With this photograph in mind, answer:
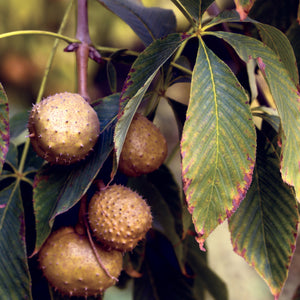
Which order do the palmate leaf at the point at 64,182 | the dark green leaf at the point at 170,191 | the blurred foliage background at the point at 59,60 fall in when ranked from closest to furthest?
the palmate leaf at the point at 64,182 → the dark green leaf at the point at 170,191 → the blurred foliage background at the point at 59,60

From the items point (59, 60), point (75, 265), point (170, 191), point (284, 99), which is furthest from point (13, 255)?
point (59, 60)

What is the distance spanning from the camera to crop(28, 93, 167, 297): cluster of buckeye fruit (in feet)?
2.43

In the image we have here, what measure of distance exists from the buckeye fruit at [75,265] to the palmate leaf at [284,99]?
1.21ft

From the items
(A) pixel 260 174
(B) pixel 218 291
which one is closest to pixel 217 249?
(B) pixel 218 291

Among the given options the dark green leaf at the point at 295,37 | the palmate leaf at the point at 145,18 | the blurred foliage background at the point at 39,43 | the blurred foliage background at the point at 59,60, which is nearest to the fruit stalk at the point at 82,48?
the palmate leaf at the point at 145,18

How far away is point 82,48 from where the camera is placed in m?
0.90

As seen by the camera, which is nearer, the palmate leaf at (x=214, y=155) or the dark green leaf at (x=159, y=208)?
the palmate leaf at (x=214, y=155)

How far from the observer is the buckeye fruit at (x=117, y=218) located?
77 cm

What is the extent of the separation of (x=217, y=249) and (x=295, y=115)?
2.21 m

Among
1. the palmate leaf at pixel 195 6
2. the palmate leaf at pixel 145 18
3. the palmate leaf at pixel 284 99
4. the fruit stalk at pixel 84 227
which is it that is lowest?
the fruit stalk at pixel 84 227

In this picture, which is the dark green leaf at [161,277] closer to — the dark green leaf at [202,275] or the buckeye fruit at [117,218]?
the dark green leaf at [202,275]

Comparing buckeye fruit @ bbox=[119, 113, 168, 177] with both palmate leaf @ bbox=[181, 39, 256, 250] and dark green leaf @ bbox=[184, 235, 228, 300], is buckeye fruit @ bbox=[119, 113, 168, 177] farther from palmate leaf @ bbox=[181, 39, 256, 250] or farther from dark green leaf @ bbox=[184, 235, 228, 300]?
dark green leaf @ bbox=[184, 235, 228, 300]

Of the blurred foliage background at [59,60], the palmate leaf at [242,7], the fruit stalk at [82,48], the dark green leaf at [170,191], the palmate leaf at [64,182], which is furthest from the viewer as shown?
the blurred foliage background at [59,60]

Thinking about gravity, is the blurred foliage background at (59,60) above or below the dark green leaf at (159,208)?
below
